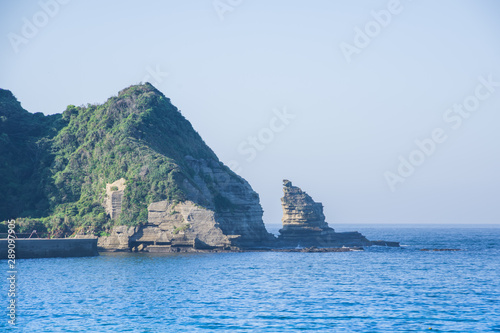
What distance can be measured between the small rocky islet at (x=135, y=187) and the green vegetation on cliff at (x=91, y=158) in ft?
0.56

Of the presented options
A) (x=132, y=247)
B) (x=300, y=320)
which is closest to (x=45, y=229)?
(x=132, y=247)

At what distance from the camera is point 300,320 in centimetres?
3706

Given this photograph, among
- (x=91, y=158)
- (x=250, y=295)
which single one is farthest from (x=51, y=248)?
(x=250, y=295)

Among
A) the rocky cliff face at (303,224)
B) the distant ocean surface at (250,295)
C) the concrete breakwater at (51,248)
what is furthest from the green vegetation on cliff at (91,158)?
the rocky cliff face at (303,224)

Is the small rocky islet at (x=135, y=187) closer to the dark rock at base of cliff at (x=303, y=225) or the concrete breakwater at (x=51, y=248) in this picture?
the dark rock at base of cliff at (x=303, y=225)

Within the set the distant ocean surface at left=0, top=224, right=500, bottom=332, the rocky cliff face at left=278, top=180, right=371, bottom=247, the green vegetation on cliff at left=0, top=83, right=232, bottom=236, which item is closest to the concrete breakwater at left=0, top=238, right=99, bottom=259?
the distant ocean surface at left=0, top=224, right=500, bottom=332

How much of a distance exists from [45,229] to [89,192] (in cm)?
992

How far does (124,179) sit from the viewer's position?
307ft

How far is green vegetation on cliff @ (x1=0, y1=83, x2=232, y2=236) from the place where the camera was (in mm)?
90188

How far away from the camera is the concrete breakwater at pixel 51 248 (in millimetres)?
75125

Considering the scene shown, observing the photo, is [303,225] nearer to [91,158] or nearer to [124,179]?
[124,179]

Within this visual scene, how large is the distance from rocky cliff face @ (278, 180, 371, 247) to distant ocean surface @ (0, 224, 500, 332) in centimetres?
3453

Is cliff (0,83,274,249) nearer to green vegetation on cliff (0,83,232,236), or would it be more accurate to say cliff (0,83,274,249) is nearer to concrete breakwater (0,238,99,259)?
green vegetation on cliff (0,83,232,236)

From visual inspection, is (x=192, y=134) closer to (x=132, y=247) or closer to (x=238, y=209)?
(x=238, y=209)
